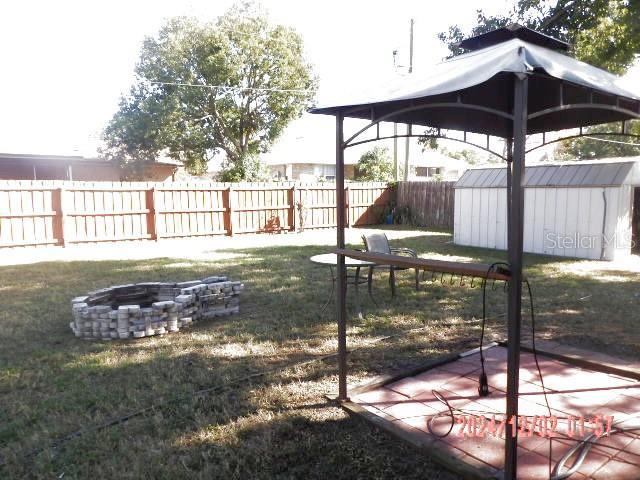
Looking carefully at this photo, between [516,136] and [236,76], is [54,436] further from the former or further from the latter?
[236,76]

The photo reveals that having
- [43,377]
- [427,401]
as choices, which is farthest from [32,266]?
[427,401]

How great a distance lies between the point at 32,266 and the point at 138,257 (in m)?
2.13

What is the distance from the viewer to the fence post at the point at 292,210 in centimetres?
1734

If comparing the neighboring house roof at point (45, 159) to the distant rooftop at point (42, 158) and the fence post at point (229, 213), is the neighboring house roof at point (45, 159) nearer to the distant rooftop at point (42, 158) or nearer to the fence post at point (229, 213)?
the distant rooftop at point (42, 158)

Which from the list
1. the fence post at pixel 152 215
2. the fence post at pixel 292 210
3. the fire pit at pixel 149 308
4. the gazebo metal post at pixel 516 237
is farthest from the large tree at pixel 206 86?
the gazebo metal post at pixel 516 237

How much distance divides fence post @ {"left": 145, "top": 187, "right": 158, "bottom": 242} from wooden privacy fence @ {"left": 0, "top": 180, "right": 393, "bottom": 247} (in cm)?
3

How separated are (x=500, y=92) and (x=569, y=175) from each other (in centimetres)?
748

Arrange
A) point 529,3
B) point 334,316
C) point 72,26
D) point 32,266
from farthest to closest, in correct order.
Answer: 1. point 72,26
2. point 529,3
3. point 32,266
4. point 334,316

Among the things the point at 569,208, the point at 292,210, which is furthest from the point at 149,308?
the point at 292,210

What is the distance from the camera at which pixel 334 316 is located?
5832mm

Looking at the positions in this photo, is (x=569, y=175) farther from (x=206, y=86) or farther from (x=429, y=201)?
(x=206, y=86)

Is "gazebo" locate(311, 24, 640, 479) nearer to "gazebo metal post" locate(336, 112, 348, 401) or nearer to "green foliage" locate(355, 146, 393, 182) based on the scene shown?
"gazebo metal post" locate(336, 112, 348, 401)

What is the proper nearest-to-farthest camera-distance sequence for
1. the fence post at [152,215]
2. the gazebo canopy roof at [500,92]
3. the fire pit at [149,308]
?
the gazebo canopy roof at [500,92]
the fire pit at [149,308]
the fence post at [152,215]

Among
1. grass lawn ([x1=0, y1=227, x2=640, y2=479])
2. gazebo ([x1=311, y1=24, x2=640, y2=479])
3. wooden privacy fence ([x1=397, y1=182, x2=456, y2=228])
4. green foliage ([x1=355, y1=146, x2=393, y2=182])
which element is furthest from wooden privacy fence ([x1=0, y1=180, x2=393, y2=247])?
gazebo ([x1=311, y1=24, x2=640, y2=479])
